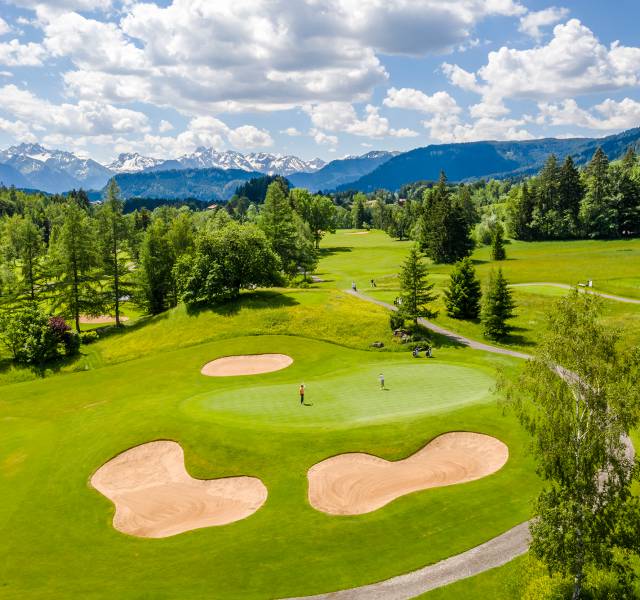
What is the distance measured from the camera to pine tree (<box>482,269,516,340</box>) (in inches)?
2315

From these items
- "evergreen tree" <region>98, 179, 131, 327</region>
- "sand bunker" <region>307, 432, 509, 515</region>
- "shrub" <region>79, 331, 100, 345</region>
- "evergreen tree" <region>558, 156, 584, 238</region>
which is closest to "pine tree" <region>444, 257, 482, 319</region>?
"sand bunker" <region>307, 432, 509, 515</region>

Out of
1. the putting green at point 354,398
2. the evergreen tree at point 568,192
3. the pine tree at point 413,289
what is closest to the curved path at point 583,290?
the pine tree at point 413,289

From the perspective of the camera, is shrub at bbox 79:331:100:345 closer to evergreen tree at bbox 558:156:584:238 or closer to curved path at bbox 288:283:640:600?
curved path at bbox 288:283:640:600

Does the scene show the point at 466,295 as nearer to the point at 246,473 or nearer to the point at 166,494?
the point at 246,473

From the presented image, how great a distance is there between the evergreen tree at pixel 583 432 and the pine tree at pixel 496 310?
4309 cm

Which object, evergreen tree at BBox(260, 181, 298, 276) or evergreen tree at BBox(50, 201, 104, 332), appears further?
evergreen tree at BBox(260, 181, 298, 276)

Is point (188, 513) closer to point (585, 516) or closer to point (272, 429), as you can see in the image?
point (272, 429)

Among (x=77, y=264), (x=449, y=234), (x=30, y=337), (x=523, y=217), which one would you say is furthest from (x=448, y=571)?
(x=523, y=217)

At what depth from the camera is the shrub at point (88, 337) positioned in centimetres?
6406

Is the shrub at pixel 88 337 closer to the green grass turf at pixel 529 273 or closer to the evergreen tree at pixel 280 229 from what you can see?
the evergreen tree at pixel 280 229

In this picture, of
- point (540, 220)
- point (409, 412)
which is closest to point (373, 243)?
point (540, 220)

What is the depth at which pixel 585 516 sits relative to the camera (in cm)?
1598

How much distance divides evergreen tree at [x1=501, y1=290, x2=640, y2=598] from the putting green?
16421mm

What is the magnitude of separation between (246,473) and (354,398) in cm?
1128
